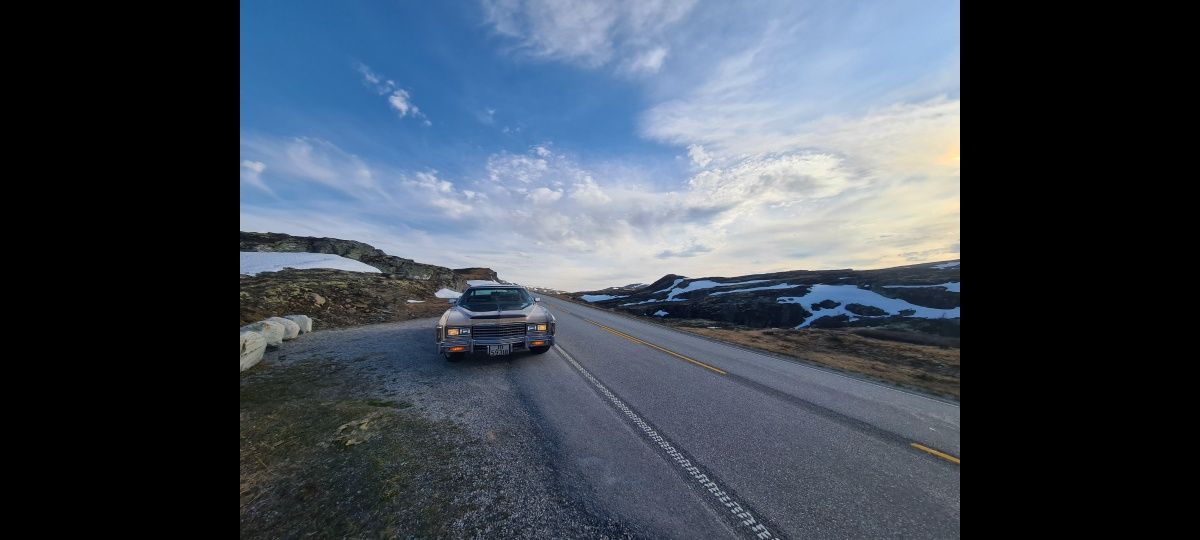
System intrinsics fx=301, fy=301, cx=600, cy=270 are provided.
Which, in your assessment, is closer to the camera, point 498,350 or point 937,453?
point 937,453

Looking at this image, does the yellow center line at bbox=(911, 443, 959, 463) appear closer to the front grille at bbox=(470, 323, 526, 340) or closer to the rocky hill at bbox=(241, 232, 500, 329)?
the front grille at bbox=(470, 323, 526, 340)

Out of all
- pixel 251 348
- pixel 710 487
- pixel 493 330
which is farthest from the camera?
pixel 493 330

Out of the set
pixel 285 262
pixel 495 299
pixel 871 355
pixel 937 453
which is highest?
pixel 285 262

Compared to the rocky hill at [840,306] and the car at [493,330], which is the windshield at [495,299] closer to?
the car at [493,330]

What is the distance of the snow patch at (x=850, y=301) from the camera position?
17925 millimetres

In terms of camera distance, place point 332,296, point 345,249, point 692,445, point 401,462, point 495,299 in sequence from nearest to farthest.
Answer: point 401,462, point 692,445, point 495,299, point 332,296, point 345,249

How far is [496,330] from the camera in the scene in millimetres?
6199

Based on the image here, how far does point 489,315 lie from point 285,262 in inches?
813

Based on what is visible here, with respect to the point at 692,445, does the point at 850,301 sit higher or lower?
higher

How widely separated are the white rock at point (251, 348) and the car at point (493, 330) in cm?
335

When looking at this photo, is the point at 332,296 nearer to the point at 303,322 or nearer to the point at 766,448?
the point at 303,322

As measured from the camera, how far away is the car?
6.02m

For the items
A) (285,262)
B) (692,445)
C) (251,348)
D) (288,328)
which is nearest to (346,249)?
(285,262)
